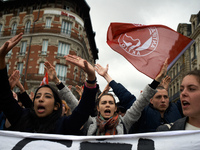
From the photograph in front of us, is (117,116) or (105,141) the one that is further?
(117,116)

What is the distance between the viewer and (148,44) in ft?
14.6

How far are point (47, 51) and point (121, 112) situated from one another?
18442 mm

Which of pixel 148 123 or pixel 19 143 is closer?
pixel 19 143

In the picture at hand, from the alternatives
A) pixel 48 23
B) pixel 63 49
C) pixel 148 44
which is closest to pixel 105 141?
pixel 148 44

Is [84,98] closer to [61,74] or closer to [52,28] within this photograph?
[61,74]

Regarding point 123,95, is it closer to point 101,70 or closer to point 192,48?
point 101,70

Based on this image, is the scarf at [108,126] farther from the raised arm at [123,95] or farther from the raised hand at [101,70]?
the raised hand at [101,70]

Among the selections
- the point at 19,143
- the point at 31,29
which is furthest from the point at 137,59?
the point at 31,29

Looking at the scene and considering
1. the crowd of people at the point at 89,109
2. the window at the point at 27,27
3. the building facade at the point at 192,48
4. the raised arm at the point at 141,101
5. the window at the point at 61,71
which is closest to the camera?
the crowd of people at the point at 89,109

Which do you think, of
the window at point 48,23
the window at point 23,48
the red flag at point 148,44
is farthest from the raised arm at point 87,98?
the window at point 23,48

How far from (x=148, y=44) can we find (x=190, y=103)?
114 inches

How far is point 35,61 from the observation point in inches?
841

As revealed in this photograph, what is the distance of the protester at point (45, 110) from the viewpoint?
215 cm

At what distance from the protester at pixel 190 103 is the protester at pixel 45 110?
3.17ft
